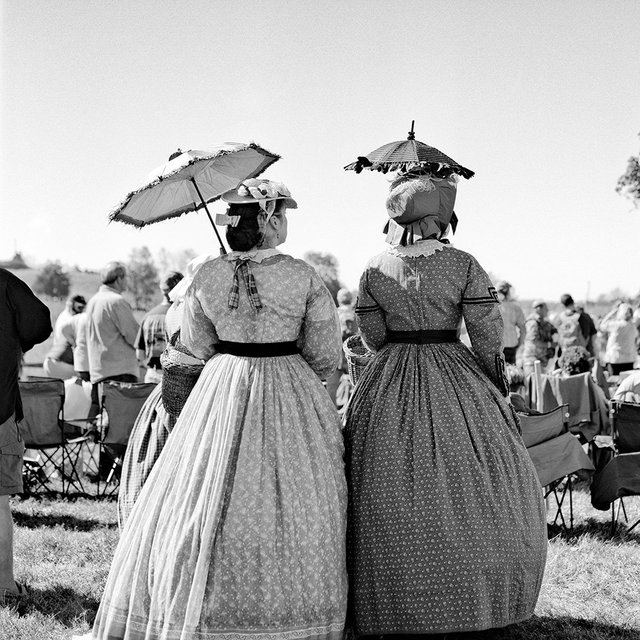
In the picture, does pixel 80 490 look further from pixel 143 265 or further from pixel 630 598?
pixel 143 265

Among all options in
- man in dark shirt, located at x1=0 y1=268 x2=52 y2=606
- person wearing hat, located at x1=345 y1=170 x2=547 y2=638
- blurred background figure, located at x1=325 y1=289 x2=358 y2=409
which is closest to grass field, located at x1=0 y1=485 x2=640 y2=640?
man in dark shirt, located at x1=0 y1=268 x2=52 y2=606

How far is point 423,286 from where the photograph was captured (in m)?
3.52

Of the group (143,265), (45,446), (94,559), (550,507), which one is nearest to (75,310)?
(45,446)

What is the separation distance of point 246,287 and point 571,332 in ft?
24.3

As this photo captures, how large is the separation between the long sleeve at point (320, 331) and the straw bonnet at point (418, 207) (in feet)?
1.70

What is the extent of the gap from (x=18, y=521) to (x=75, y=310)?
9.63 ft

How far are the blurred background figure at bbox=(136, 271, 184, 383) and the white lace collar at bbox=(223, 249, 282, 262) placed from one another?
284 cm

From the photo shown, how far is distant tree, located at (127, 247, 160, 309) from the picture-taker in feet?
221

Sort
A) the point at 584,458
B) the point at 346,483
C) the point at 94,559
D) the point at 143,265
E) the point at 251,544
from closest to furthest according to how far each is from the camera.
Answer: the point at 251,544, the point at 346,483, the point at 94,559, the point at 584,458, the point at 143,265

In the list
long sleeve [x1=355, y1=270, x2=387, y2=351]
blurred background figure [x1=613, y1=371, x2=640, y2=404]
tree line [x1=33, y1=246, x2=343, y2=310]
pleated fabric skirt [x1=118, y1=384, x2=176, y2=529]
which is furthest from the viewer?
tree line [x1=33, y1=246, x2=343, y2=310]

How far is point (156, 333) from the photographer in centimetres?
636

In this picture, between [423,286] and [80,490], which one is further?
[80,490]

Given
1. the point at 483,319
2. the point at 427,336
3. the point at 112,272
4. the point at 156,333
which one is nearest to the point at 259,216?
the point at 427,336

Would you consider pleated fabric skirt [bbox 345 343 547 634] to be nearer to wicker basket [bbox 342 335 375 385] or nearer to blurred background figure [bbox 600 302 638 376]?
wicker basket [bbox 342 335 375 385]
